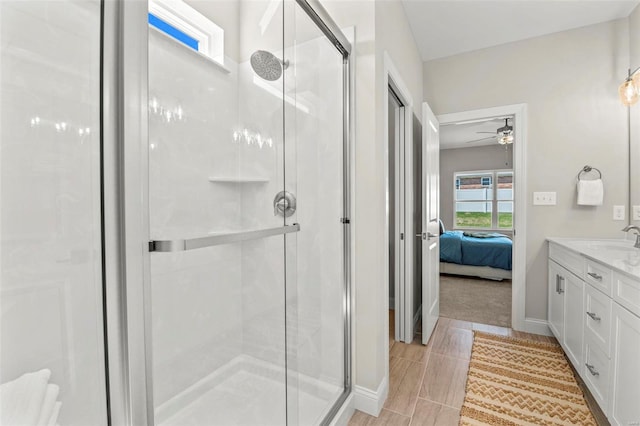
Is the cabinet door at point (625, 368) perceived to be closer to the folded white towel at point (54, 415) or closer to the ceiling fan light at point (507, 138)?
the folded white towel at point (54, 415)

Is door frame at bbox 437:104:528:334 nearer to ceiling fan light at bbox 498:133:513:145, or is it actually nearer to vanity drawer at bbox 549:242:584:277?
vanity drawer at bbox 549:242:584:277

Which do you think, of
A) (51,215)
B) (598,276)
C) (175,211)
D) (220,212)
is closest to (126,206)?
(51,215)

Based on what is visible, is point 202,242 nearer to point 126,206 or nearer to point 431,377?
point 126,206

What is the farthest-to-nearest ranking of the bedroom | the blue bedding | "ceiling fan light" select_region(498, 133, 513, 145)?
the blue bedding < "ceiling fan light" select_region(498, 133, 513, 145) < the bedroom

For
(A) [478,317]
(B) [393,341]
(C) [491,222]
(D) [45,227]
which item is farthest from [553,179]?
(C) [491,222]

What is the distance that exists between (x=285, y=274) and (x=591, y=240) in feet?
8.81

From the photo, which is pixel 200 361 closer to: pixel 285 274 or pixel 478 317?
pixel 285 274

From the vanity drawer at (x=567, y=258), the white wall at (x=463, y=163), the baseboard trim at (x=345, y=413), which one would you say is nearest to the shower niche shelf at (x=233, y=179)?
the baseboard trim at (x=345, y=413)

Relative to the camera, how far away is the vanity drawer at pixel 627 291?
1.32m

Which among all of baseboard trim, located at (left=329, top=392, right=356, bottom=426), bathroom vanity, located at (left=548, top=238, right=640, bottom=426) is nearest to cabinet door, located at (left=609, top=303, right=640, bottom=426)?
bathroom vanity, located at (left=548, top=238, right=640, bottom=426)

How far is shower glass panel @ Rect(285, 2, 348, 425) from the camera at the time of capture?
4.70 feet

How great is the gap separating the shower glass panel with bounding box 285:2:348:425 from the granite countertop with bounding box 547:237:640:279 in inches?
53.7

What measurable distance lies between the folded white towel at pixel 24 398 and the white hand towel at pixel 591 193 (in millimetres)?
3380

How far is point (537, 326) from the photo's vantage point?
110 inches
